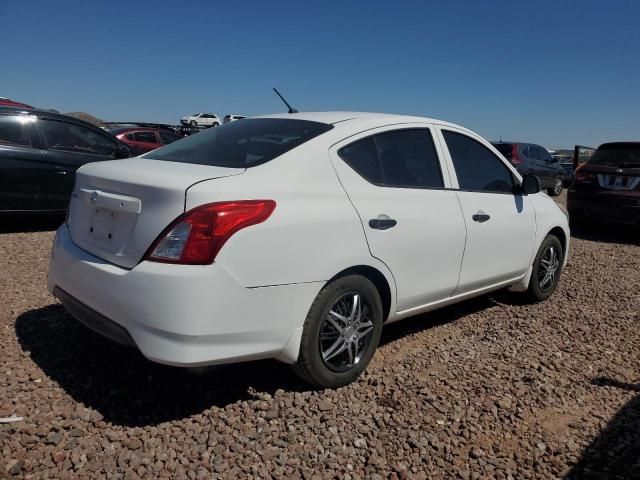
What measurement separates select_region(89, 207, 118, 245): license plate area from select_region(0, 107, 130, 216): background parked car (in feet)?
14.1

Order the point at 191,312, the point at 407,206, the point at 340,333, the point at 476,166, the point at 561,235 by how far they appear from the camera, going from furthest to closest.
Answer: the point at 561,235 < the point at 476,166 < the point at 407,206 < the point at 340,333 < the point at 191,312

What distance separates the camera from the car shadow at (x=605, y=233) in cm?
880

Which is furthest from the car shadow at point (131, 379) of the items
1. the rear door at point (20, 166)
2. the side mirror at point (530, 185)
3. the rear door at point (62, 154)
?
the rear door at point (62, 154)

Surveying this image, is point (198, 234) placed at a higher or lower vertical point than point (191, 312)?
higher

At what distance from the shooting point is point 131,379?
2.99 m

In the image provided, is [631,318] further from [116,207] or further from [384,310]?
[116,207]

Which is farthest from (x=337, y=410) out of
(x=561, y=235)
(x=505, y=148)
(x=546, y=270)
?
(x=505, y=148)

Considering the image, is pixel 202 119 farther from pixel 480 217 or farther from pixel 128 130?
pixel 480 217

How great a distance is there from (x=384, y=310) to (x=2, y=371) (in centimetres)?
228

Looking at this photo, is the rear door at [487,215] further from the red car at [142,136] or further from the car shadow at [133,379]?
the red car at [142,136]

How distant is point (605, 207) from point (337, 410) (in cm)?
745

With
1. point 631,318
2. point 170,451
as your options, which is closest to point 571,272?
point 631,318

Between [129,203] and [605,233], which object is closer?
[129,203]

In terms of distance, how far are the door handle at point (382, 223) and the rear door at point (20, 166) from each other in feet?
17.1
